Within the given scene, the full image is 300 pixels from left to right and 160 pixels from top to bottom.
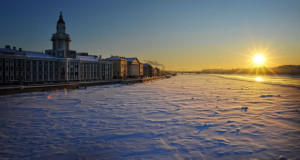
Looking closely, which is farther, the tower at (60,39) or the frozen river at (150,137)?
the tower at (60,39)

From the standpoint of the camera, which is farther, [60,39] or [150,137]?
[60,39]

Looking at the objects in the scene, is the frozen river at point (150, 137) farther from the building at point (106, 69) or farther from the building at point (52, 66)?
the building at point (106, 69)

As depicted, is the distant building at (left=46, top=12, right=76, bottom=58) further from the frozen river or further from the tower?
the frozen river

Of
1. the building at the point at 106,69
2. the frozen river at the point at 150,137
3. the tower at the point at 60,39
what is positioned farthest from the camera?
the building at the point at 106,69

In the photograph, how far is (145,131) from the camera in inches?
429

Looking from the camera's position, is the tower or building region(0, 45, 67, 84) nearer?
building region(0, 45, 67, 84)

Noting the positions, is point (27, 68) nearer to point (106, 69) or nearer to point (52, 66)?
point (52, 66)

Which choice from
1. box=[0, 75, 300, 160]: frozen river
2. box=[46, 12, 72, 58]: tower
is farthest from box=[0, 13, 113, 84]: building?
box=[0, 75, 300, 160]: frozen river

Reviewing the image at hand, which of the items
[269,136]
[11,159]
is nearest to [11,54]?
[11,159]

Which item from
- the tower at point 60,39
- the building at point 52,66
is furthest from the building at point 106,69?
the tower at point 60,39

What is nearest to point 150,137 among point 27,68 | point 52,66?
point 27,68

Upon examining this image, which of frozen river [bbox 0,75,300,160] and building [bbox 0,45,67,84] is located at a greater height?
building [bbox 0,45,67,84]

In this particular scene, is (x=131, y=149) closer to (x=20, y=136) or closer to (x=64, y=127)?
(x=64, y=127)

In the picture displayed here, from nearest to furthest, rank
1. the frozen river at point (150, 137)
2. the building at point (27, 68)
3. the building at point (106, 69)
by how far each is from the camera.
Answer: the frozen river at point (150, 137) < the building at point (27, 68) < the building at point (106, 69)
